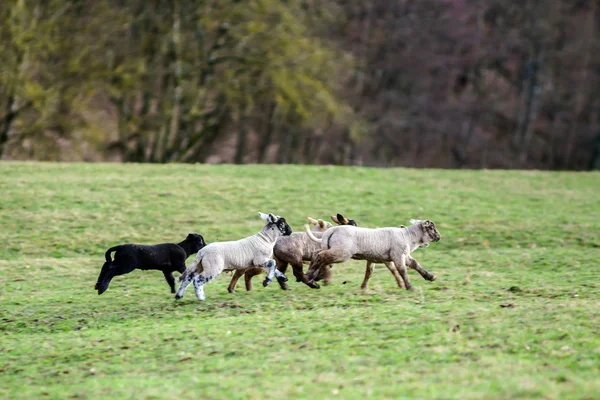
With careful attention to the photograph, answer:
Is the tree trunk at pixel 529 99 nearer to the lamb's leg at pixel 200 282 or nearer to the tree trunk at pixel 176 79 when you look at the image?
the tree trunk at pixel 176 79

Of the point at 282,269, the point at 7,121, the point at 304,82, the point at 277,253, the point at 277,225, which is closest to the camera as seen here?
the point at 277,225

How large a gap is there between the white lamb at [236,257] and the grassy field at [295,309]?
1.36 ft

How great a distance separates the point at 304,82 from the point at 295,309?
23.4 meters

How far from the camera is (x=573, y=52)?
54.9 metres

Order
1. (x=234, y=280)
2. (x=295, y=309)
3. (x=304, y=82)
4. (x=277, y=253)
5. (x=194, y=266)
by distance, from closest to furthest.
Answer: (x=295, y=309), (x=194, y=266), (x=277, y=253), (x=234, y=280), (x=304, y=82)

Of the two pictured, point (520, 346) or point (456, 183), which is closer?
point (520, 346)

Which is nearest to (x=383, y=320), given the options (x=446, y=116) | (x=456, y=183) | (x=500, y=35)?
(x=456, y=183)

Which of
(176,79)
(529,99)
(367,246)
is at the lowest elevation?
(367,246)

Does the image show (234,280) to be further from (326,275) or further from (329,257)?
(329,257)

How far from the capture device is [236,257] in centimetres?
1244

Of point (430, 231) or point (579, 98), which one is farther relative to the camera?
point (579, 98)

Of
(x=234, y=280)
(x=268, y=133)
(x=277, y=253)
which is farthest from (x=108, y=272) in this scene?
(x=268, y=133)

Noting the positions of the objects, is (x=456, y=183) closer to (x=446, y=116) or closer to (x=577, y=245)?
(x=577, y=245)

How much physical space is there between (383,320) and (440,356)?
1.71 meters
